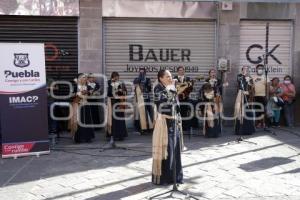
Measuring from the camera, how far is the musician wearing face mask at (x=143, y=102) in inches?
487

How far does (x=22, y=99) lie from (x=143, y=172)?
286 centimetres

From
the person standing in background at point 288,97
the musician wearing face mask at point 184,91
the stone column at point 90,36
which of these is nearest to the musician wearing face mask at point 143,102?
the musician wearing face mask at point 184,91

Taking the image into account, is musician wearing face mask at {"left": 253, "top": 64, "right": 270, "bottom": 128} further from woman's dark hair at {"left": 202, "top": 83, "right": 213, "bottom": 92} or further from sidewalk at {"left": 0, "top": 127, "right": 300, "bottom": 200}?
woman's dark hair at {"left": 202, "top": 83, "right": 213, "bottom": 92}

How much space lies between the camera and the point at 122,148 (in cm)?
1051

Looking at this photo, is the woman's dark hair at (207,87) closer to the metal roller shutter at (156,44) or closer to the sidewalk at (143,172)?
the sidewalk at (143,172)

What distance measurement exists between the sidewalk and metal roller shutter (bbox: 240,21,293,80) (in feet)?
10.5

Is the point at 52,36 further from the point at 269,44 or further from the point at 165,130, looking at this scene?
the point at 165,130

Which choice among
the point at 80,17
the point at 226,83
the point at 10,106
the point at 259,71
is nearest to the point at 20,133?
the point at 10,106

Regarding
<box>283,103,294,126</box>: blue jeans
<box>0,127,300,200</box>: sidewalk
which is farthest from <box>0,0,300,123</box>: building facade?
<box>0,127,300,200</box>: sidewalk

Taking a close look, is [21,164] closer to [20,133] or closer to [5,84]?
[20,133]

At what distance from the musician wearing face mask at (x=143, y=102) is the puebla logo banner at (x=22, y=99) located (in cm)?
319

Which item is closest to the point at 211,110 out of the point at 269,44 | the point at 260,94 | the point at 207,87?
the point at 207,87

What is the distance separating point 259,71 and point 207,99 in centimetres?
239

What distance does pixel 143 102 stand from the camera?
12352mm
